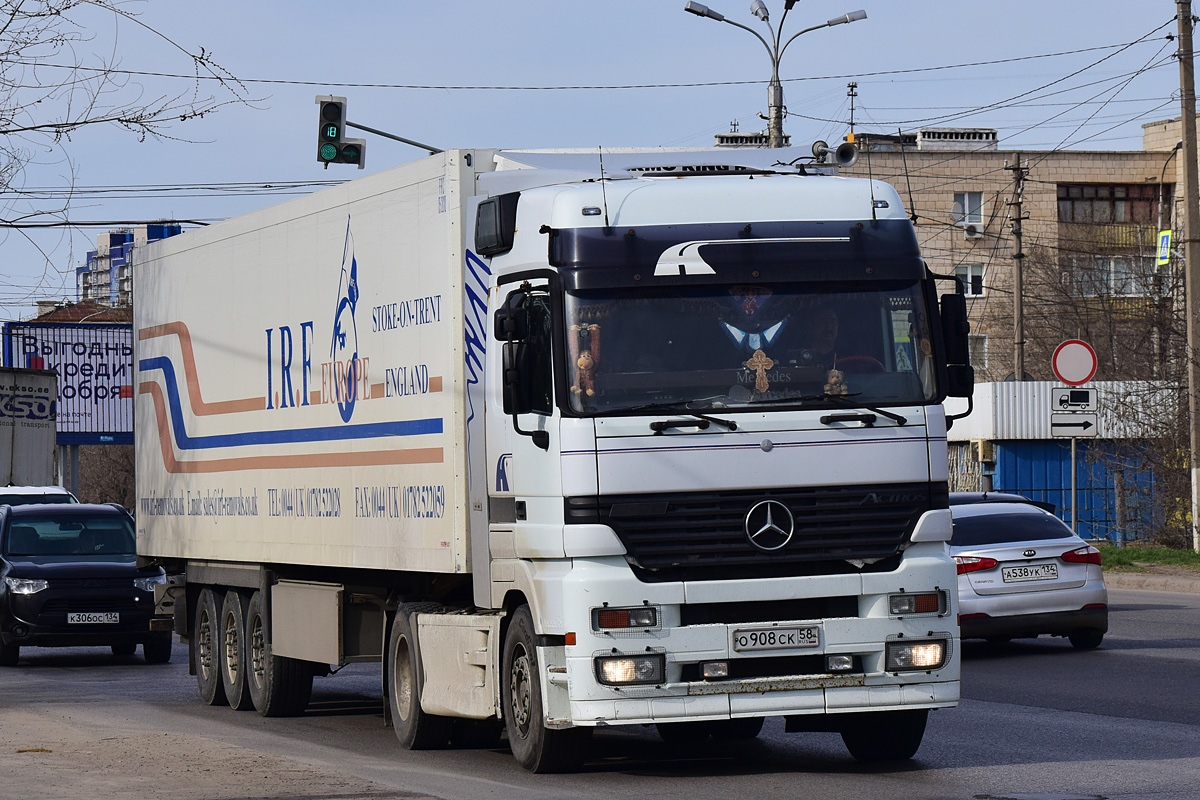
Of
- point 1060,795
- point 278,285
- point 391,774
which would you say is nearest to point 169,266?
point 278,285

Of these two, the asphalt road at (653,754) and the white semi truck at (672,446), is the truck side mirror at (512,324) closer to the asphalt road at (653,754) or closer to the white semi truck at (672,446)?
the white semi truck at (672,446)

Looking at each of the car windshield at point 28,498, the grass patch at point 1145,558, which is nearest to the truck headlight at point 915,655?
the grass patch at point 1145,558

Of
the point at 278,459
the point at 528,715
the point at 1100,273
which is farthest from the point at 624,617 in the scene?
the point at 1100,273

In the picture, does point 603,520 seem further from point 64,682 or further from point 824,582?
point 64,682

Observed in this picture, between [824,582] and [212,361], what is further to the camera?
[212,361]

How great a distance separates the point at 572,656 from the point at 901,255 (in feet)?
9.18

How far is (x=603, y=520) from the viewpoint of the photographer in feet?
32.0

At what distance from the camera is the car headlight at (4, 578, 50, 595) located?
21109 millimetres

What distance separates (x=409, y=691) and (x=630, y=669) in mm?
2715

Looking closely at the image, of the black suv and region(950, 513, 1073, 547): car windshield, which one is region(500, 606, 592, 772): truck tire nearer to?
region(950, 513, 1073, 547): car windshield

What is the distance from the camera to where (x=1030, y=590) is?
17906 mm

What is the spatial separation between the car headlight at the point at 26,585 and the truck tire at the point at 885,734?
12427 mm

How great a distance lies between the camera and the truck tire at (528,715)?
Result: 33.5 ft

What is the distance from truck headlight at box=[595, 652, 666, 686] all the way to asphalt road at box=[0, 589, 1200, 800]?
59cm
